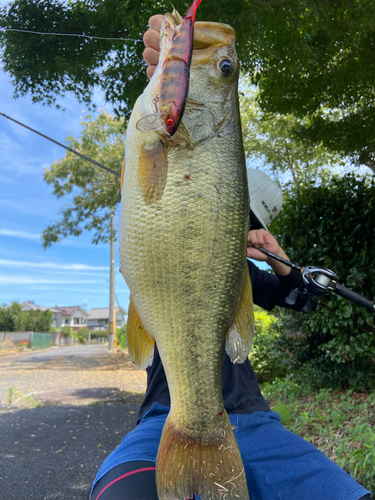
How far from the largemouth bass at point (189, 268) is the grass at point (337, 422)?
2545 mm

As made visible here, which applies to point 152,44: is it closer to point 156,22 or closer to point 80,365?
point 156,22

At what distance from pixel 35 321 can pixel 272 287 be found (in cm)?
4369

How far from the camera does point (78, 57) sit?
5781mm

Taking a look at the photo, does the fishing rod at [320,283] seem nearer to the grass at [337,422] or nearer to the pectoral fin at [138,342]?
the pectoral fin at [138,342]

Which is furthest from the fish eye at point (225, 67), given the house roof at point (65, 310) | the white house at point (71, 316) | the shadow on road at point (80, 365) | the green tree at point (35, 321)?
the house roof at point (65, 310)

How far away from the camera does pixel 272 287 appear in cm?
244

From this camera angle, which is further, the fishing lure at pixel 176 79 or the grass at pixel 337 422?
the grass at pixel 337 422

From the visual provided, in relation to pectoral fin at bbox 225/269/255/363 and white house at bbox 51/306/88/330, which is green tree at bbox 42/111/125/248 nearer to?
pectoral fin at bbox 225/269/255/363

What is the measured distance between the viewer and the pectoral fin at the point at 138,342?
1.48 metres

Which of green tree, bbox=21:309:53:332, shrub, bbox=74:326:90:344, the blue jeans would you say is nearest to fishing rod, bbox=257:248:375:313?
the blue jeans

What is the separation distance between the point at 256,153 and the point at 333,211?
35.8ft

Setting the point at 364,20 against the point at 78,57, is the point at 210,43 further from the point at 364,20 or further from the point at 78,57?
the point at 78,57

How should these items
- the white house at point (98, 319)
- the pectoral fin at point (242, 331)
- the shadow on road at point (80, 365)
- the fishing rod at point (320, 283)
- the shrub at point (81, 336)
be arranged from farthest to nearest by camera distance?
the white house at point (98, 319) < the shrub at point (81, 336) < the shadow on road at point (80, 365) < the fishing rod at point (320, 283) < the pectoral fin at point (242, 331)

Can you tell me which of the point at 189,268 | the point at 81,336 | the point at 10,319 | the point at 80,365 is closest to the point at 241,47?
the point at 189,268
